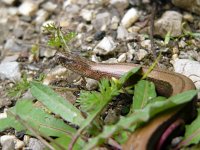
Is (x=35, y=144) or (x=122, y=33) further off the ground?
(x=122, y=33)

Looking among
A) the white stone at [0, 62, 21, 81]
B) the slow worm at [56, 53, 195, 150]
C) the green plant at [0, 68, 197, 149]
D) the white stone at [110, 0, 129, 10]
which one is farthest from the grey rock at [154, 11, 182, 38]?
the white stone at [0, 62, 21, 81]

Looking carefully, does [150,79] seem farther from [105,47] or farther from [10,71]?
[10,71]

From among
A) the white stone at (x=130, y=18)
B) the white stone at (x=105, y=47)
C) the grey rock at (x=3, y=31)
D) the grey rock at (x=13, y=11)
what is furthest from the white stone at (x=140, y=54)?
the grey rock at (x=13, y=11)

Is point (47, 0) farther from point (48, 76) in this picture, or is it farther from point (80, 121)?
point (80, 121)

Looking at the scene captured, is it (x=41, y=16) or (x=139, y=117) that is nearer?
(x=139, y=117)

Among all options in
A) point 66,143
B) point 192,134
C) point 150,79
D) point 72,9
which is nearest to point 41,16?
point 72,9

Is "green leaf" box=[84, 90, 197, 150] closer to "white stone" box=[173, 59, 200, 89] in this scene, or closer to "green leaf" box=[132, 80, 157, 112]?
"green leaf" box=[132, 80, 157, 112]
